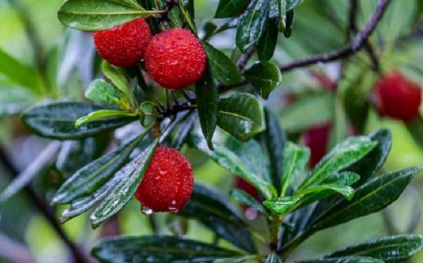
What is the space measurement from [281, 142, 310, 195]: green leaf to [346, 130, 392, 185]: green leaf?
0.06 m

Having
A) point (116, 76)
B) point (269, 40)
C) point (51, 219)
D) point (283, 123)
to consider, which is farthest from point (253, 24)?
point (51, 219)

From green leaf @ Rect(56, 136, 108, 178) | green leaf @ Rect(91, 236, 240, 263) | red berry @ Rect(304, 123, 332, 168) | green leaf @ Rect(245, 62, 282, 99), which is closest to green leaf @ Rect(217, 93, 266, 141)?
green leaf @ Rect(245, 62, 282, 99)

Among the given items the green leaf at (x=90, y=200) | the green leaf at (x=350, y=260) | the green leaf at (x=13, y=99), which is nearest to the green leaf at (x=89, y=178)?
the green leaf at (x=90, y=200)

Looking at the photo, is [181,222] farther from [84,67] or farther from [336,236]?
[336,236]

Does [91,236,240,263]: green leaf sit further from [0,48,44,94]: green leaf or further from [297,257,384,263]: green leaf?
[0,48,44,94]: green leaf

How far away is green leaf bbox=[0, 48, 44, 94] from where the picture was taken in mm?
1250

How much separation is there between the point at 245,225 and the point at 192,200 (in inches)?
2.8

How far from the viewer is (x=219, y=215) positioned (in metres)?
1.00

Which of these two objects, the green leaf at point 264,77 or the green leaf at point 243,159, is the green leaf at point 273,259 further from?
the green leaf at point 264,77

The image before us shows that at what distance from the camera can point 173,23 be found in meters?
0.74

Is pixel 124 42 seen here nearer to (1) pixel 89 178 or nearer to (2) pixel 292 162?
(1) pixel 89 178

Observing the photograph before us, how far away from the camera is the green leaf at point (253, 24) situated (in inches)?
29.6

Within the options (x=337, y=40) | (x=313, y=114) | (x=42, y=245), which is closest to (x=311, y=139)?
(x=313, y=114)

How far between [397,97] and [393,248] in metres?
0.56
